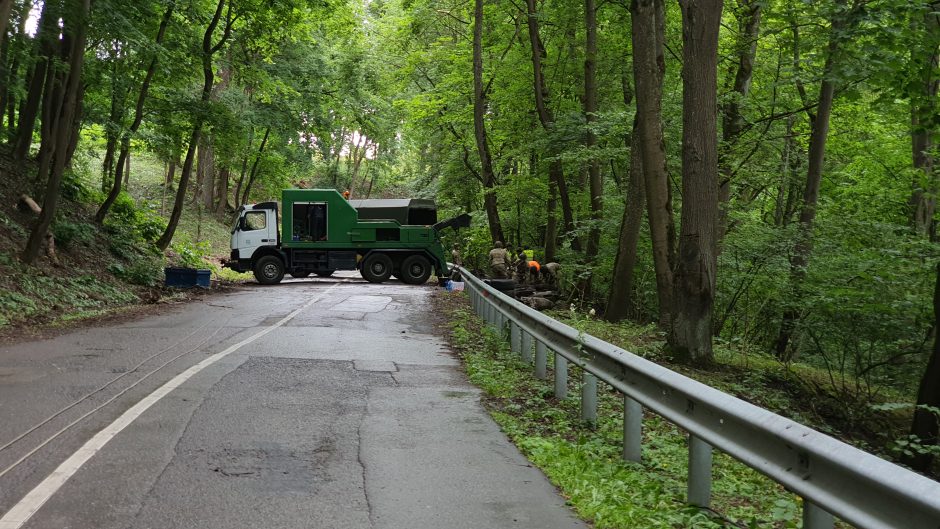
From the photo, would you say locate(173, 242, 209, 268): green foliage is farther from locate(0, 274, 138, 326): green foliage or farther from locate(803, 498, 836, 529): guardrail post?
locate(803, 498, 836, 529): guardrail post

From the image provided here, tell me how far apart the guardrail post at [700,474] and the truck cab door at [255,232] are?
24635mm

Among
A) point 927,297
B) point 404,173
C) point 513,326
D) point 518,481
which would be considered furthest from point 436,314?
point 404,173

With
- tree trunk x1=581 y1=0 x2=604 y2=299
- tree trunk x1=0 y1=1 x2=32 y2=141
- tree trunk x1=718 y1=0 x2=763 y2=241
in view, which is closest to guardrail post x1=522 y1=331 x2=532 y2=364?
tree trunk x1=718 y1=0 x2=763 y2=241

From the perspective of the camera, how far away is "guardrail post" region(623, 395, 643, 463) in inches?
214

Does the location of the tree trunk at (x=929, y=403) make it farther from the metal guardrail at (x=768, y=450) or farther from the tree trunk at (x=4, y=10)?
the tree trunk at (x=4, y=10)

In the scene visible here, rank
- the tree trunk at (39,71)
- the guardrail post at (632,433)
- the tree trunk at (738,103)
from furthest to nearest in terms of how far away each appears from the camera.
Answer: the tree trunk at (738,103), the tree trunk at (39,71), the guardrail post at (632,433)

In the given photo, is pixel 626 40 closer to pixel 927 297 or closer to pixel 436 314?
pixel 436 314

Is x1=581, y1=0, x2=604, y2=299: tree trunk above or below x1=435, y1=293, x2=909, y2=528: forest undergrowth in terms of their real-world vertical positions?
above

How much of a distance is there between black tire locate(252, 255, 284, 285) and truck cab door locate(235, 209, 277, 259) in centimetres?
53

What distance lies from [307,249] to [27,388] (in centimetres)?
2120

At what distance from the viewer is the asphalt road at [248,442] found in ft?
13.7

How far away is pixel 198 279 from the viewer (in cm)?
2052

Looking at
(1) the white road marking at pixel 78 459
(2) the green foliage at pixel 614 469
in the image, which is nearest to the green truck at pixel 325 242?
(1) the white road marking at pixel 78 459

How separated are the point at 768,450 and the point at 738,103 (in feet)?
49.0
